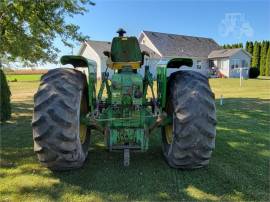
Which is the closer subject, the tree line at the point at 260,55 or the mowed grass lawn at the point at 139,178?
the mowed grass lawn at the point at 139,178

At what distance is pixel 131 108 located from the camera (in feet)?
15.7

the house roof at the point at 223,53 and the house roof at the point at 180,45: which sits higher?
the house roof at the point at 180,45

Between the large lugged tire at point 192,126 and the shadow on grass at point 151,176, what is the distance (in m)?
0.30

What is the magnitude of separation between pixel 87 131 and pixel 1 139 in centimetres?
260

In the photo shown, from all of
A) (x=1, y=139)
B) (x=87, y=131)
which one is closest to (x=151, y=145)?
(x=87, y=131)

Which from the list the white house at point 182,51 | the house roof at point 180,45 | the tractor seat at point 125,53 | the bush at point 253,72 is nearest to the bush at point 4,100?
the tractor seat at point 125,53

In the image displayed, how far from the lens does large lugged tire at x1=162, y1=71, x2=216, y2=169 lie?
4.13 m

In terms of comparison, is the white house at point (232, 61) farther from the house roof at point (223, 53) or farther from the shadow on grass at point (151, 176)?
the shadow on grass at point (151, 176)

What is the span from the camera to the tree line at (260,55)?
43906 millimetres

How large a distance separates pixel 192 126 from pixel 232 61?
42.5 metres

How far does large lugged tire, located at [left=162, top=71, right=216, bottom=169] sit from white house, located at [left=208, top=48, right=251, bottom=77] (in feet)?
137

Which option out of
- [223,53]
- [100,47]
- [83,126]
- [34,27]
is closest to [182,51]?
[223,53]

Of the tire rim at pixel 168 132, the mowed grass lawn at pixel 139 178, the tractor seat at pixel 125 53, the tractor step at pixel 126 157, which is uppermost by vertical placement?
the tractor seat at pixel 125 53

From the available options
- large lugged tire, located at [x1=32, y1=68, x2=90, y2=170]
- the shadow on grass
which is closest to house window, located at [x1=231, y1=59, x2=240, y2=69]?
the shadow on grass
